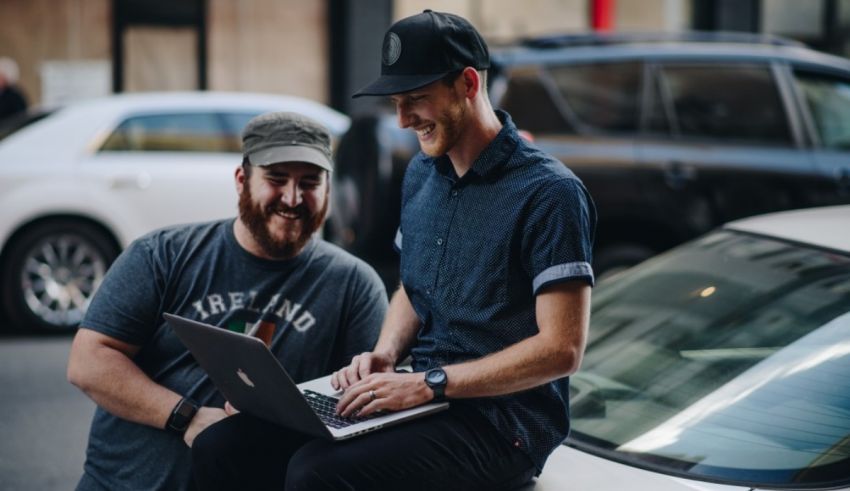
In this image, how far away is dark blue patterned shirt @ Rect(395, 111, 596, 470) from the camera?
2553 mm

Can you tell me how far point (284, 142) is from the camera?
10.2 ft

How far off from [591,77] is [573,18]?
7.82m

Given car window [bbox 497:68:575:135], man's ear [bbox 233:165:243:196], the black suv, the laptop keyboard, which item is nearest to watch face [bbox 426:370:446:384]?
the laptop keyboard

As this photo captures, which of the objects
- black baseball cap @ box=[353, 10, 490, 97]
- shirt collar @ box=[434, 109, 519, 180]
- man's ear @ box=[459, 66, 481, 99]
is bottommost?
shirt collar @ box=[434, 109, 519, 180]

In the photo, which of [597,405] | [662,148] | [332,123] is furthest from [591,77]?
[597,405]

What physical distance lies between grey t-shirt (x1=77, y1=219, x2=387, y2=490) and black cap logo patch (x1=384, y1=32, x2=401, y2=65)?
70 centimetres

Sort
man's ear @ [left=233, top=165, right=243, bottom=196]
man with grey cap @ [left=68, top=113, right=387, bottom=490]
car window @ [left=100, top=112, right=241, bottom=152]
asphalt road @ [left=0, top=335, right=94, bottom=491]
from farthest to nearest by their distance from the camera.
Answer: car window @ [left=100, top=112, right=241, bottom=152] < asphalt road @ [left=0, top=335, right=94, bottom=491] < man's ear @ [left=233, top=165, right=243, bottom=196] < man with grey cap @ [left=68, top=113, right=387, bottom=490]

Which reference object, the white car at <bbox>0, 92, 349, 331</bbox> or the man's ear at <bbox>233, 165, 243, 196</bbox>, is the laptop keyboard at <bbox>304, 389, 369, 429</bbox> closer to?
the man's ear at <bbox>233, 165, 243, 196</bbox>

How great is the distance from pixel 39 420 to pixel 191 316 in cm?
326

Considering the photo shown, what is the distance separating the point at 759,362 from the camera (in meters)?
2.97

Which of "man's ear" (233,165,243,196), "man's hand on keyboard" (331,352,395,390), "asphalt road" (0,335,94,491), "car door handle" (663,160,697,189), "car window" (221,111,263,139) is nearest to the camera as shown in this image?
"man's hand on keyboard" (331,352,395,390)

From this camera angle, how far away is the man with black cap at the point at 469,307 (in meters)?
2.51

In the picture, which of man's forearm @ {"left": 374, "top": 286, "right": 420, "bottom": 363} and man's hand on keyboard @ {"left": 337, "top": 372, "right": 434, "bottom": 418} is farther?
man's forearm @ {"left": 374, "top": 286, "right": 420, "bottom": 363}

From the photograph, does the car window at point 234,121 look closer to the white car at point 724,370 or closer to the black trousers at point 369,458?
the white car at point 724,370
